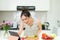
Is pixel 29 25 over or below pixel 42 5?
below

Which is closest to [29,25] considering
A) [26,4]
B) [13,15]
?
[26,4]

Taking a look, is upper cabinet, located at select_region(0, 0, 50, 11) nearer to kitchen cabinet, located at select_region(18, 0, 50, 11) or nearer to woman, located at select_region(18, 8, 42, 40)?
kitchen cabinet, located at select_region(18, 0, 50, 11)

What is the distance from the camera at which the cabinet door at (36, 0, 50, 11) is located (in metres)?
4.06

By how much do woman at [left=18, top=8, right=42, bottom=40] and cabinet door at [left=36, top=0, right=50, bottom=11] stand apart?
2.52m

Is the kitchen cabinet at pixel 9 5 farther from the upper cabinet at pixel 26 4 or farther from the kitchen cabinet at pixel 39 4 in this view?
the kitchen cabinet at pixel 39 4

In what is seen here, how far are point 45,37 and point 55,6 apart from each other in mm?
2844

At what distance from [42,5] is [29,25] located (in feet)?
8.50

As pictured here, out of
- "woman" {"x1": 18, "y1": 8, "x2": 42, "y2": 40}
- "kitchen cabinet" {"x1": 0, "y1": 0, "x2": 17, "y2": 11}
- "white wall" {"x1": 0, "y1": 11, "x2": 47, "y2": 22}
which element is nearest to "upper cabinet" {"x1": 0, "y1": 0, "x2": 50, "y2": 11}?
"kitchen cabinet" {"x1": 0, "y1": 0, "x2": 17, "y2": 11}

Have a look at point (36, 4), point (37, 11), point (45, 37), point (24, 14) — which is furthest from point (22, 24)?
point (37, 11)


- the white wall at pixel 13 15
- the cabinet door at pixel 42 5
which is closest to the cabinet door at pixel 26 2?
the cabinet door at pixel 42 5

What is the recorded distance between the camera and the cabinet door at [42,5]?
4062 mm

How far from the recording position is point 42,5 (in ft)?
13.4

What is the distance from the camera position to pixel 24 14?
1.50 metres

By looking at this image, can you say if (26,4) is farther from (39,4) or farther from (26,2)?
(39,4)
